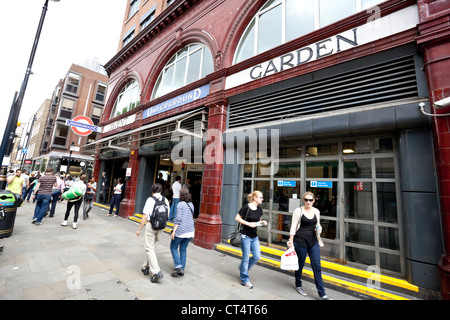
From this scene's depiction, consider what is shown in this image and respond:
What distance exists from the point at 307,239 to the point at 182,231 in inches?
89.6

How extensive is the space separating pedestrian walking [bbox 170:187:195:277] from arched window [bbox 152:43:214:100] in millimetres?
5983

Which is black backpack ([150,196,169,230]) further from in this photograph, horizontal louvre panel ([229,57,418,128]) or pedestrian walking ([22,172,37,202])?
pedestrian walking ([22,172,37,202])

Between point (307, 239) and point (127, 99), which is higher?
point (127, 99)

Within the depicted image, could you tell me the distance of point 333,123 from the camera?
15.7ft

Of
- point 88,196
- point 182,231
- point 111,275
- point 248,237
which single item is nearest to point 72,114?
point 88,196

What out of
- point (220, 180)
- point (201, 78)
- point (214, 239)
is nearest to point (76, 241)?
point (214, 239)

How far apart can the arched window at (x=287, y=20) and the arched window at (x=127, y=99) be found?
7.78 meters

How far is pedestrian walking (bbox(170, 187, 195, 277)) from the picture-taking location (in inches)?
154

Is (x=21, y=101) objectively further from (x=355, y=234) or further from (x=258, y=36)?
(x=355, y=234)

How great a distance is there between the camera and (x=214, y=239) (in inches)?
243

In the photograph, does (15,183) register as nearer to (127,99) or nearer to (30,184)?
(30,184)

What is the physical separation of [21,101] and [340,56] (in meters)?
8.49

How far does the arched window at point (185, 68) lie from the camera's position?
860 cm

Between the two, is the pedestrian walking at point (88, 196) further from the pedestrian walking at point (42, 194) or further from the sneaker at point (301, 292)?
the sneaker at point (301, 292)
